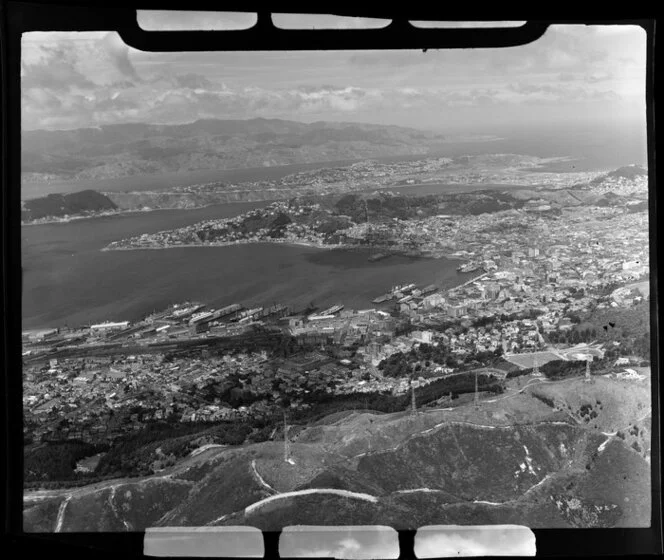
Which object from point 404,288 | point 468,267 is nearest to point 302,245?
point 404,288

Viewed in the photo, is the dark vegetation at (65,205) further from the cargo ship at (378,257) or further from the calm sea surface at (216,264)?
the cargo ship at (378,257)

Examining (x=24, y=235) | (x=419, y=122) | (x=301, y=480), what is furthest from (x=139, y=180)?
(x=301, y=480)

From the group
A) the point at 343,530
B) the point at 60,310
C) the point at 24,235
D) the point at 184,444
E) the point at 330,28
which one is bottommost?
the point at 343,530

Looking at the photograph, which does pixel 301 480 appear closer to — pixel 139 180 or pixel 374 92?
pixel 139 180

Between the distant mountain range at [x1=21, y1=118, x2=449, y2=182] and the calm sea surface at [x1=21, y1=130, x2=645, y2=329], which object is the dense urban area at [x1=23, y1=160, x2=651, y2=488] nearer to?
the calm sea surface at [x1=21, y1=130, x2=645, y2=329]

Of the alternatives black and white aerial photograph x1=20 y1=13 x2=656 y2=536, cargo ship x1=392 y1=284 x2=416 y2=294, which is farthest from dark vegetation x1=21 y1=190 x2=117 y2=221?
cargo ship x1=392 y1=284 x2=416 y2=294

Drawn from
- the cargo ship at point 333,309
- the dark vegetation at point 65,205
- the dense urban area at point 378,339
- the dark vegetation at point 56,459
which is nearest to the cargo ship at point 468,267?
the dense urban area at point 378,339
